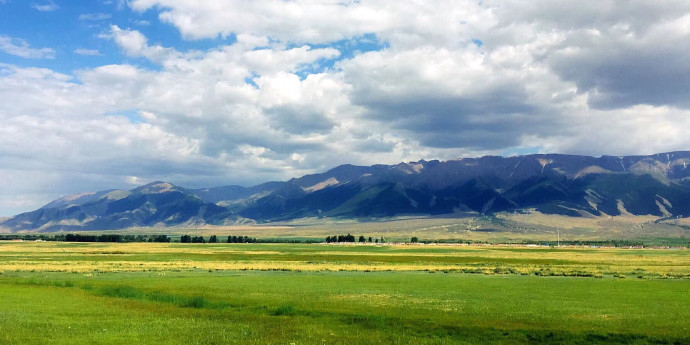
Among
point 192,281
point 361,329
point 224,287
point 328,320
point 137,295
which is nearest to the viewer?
point 361,329

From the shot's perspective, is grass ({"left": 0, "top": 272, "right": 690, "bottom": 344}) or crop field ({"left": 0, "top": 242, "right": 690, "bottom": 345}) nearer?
crop field ({"left": 0, "top": 242, "right": 690, "bottom": 345})

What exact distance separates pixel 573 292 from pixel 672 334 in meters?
24.9

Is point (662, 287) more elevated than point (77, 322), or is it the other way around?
point (77, 322)

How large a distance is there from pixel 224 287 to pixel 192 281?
10.0 m

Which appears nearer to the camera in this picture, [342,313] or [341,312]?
[342,313]

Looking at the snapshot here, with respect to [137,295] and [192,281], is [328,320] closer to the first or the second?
[137,295]

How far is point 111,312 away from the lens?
39688 mm

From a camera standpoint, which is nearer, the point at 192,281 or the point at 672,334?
the point at 672,334

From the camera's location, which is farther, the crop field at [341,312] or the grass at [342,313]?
the grass at [342,313]

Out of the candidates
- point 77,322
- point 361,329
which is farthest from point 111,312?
point 361,329

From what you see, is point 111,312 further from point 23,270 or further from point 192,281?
point 23,270

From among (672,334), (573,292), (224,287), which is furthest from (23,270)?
(672,334)

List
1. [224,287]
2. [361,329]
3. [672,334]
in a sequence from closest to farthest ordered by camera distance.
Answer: [672,334]
[361,329]
[224,287]

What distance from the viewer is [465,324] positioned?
34875mm
